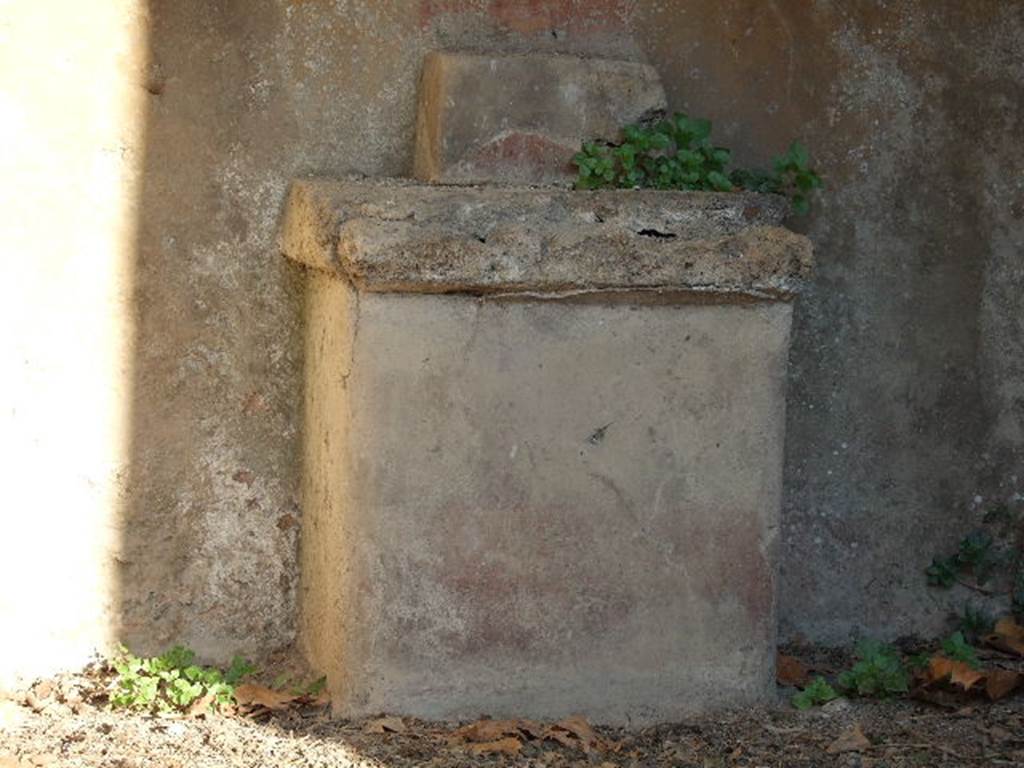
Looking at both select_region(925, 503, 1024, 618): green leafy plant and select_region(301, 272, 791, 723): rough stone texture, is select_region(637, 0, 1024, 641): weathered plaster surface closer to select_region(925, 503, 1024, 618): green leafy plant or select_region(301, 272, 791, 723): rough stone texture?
→ select_region(925, 503, 1024, 618): green leafy plant

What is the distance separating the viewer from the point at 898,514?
457 centimetres

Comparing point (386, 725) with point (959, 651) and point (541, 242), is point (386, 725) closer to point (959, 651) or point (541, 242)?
point (541, 242)

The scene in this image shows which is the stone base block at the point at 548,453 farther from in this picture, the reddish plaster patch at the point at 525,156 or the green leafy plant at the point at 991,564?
the green leafy plant at the point at 991,564

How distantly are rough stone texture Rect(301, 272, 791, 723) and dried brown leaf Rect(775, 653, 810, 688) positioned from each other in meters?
0.31

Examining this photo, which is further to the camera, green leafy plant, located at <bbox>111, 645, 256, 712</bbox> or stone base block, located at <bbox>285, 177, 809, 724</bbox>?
green leafy plant, located at <bbox>111, 645, 256, 712</bbox>

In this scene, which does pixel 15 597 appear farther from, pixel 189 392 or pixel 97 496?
pixel 189 392

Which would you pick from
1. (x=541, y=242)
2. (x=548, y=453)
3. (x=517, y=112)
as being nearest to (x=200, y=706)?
(x=548, y=453)

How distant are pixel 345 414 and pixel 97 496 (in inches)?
27.6

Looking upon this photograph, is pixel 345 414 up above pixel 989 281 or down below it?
below

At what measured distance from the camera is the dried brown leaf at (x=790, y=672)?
4.24 meters

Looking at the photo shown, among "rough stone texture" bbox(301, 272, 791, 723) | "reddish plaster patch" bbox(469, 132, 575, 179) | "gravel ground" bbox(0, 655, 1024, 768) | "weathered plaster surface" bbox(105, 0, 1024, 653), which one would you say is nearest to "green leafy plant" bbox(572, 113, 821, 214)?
"reddish plaster patch" bbox(469, 132, 575, 179)

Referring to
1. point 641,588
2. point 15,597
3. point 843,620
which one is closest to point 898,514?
point 843,620

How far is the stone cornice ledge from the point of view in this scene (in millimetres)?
3656

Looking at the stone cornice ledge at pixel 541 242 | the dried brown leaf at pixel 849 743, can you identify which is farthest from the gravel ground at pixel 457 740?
the stone cornice ledge at pixel 541 242
